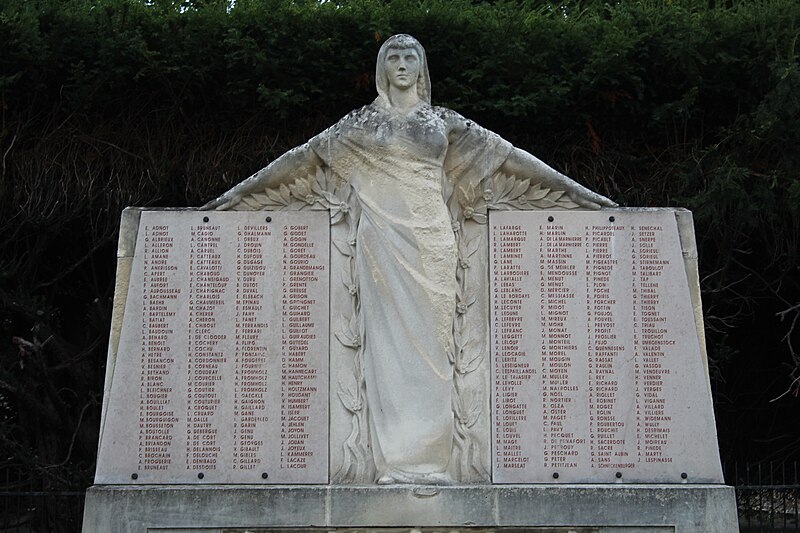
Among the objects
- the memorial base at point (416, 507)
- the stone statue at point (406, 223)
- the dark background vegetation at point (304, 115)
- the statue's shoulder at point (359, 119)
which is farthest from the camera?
the dark background vegetation at point (304, 115)

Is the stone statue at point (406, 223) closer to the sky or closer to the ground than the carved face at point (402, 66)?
closer to the ground

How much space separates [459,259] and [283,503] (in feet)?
7.58

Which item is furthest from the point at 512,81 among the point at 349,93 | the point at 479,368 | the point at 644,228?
the point at 479,368

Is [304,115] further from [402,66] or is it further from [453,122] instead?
[453,122]

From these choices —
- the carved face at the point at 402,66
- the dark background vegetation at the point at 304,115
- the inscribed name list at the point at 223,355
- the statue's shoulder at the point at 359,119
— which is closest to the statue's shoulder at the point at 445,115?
the carved face at the point at 402,66

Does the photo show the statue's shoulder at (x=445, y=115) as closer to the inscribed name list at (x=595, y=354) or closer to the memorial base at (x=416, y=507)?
the inscribed name list at (x=595, y=354)

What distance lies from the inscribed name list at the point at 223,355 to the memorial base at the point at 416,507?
0.22 metres

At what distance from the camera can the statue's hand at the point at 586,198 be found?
31.6 feet

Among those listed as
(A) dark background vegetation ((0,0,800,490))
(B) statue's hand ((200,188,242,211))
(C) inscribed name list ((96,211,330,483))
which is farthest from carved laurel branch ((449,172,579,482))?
(A) dark background vegetation ((0,0,800,490))

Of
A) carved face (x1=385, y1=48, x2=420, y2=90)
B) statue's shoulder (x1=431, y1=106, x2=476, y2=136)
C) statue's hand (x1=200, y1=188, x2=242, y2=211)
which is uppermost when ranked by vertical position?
carved face (x1=385, y1=48, x2=420, y2=90)

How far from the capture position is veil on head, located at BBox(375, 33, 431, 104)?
961cm

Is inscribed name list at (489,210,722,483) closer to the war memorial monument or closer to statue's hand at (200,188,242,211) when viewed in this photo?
the war memorial monument

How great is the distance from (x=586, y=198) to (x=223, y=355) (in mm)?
3104

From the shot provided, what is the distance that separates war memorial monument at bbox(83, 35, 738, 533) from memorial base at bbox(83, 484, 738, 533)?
0.01 m
